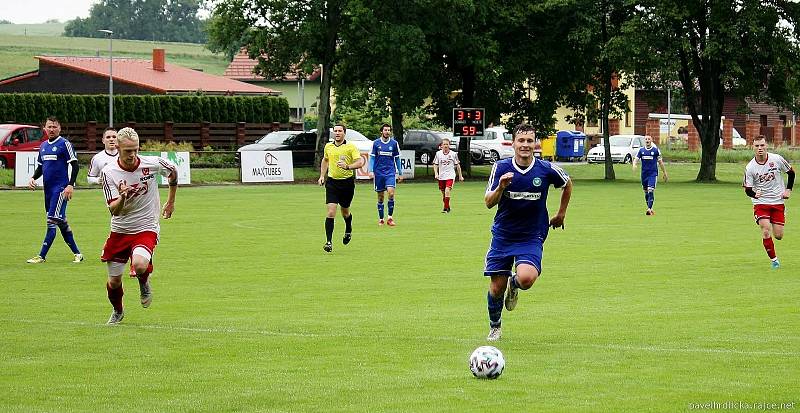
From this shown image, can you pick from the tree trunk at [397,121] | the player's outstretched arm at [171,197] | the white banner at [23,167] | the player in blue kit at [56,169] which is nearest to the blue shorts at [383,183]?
the player in blue kit at [56,169]

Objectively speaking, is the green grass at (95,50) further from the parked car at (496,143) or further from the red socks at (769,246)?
the red socks at (769,246)

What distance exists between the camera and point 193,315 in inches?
541

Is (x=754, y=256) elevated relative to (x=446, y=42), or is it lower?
lower

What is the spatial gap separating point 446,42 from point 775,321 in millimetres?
41791

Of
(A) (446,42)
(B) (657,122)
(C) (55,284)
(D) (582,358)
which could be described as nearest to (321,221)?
(C) (55,284)

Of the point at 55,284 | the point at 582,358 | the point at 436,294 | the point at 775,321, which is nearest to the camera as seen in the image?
the point at 582,358

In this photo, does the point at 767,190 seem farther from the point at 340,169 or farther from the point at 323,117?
the point at 323,117

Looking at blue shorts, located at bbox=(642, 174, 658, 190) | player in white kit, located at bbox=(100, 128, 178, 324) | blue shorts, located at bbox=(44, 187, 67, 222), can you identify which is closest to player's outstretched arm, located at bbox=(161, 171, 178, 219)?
player in white kit, located at bbox=(100, 128, 178, 324)

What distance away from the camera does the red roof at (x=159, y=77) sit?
71.4m

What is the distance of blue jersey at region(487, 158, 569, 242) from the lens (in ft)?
37.2

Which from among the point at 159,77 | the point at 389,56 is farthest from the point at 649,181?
the point at 159,77

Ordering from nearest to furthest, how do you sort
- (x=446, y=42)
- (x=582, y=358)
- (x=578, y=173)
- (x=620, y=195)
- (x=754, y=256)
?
(x=582, y=358) < (x=754, y=256) < (x=620, y=195) < (x=446, y=42) < (x=578, y=173)

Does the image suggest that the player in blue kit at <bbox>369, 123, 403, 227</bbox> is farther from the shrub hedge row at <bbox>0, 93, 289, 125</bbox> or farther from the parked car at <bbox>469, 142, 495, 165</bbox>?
the parked car at <bbox>469, 142, 495, 165</bbox>

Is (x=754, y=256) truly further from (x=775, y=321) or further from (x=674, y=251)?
(x=775, y=321)
